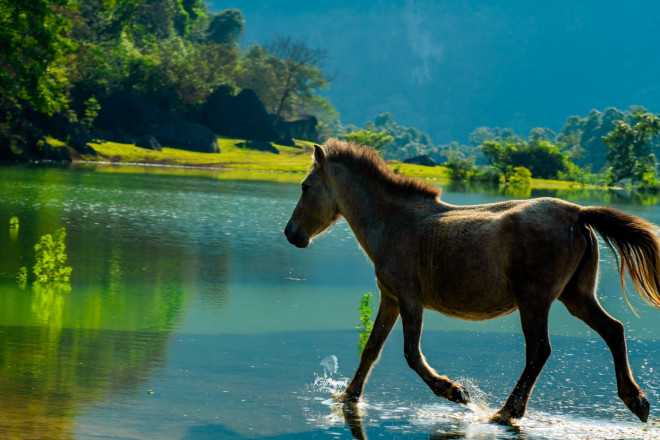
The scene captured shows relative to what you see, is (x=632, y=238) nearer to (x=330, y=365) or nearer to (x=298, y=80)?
(x=330, y=365)

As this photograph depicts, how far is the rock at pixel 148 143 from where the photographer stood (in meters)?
80.2

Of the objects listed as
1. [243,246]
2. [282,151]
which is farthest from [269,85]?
[243,246]

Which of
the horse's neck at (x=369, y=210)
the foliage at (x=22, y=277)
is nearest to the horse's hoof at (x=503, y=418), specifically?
the horse's neck at (x=369, y=210)

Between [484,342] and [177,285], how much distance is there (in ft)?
19.8

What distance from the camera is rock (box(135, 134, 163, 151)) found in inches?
3159

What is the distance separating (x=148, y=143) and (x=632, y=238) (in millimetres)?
76109

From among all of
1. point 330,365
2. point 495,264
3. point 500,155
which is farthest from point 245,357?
point 500,155

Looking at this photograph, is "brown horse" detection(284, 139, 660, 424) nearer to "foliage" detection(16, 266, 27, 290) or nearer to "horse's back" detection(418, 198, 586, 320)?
"horse's back" detection(418, 198, 586, 320)

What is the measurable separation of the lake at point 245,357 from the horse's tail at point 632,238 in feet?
4.75

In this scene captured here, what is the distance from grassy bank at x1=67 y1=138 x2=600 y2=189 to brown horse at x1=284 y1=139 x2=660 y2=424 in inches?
2199

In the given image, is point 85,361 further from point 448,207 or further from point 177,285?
point 177,285

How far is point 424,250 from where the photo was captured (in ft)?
26.3

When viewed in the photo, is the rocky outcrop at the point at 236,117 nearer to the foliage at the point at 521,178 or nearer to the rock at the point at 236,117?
the rock at the point at 236,117

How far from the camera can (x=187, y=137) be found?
8738cm
